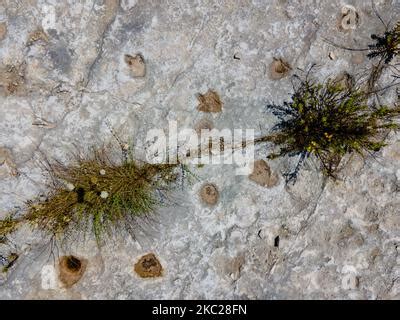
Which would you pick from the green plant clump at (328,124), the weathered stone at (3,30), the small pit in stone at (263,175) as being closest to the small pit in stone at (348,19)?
the green plant clump at (328,124)

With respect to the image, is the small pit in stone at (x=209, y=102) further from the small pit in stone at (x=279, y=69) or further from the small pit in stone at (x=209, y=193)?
the small pit in stone at (x=209, y=193)

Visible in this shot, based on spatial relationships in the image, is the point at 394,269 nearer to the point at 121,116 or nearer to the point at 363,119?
the point at 363,119

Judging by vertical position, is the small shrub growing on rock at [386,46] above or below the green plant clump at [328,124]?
above

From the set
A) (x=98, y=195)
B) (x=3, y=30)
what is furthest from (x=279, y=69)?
(x=3, y=30)

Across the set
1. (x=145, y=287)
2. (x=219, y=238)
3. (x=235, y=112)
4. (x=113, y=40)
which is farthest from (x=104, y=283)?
(x=113, y=40)

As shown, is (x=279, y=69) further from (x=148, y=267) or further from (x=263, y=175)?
(x=148, y=267)

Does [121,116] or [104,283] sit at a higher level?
[121,116]

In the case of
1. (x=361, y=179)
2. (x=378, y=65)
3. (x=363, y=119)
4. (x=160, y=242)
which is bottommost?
(x=160, y=242)
